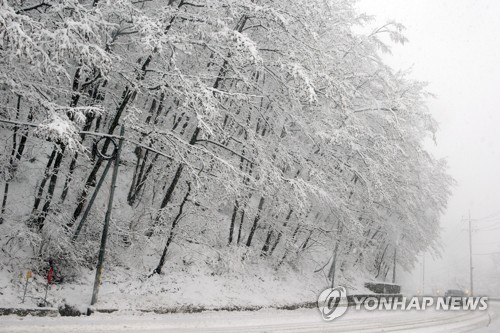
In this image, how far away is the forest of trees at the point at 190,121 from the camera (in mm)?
9945

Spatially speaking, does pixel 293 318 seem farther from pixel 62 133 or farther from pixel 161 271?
pixel 62 133

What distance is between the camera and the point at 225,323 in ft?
39.6

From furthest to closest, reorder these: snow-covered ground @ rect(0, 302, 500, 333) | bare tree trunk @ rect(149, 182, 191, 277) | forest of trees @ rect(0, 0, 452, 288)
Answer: bare tree trunk @ rect(149, 182, 191, 277) < forest of trees @ rect(0, 0, 452, 288) < snow-covered ground @ rect(0, 302, 500, 333)

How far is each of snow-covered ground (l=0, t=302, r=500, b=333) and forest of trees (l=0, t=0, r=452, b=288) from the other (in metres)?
2.44

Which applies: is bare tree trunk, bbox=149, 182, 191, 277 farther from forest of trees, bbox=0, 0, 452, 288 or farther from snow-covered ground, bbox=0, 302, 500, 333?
snow-covered ground, bbox=0, 302, 500, 333

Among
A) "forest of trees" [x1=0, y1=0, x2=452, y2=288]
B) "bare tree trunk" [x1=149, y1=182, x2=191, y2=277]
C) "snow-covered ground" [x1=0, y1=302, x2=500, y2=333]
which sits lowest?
"snow-covered ground" [x1=0, y1=302, x2=500, y2=333]

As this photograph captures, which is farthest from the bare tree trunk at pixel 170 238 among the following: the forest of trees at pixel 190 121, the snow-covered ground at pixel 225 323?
the snow-covered ground at pixel 225 323

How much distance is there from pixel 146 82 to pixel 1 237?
656cm

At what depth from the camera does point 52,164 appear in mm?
11883

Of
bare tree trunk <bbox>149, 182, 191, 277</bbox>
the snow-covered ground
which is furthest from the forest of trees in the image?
the snow-covered ground

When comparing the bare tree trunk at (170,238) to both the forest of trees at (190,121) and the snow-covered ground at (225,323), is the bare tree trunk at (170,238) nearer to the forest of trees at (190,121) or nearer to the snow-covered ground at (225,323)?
the forest of trees at (190,121)

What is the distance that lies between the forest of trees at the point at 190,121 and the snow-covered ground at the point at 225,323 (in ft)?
8.01

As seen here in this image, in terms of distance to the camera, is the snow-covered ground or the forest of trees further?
the forest of trees

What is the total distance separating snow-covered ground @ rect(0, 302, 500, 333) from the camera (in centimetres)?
913
